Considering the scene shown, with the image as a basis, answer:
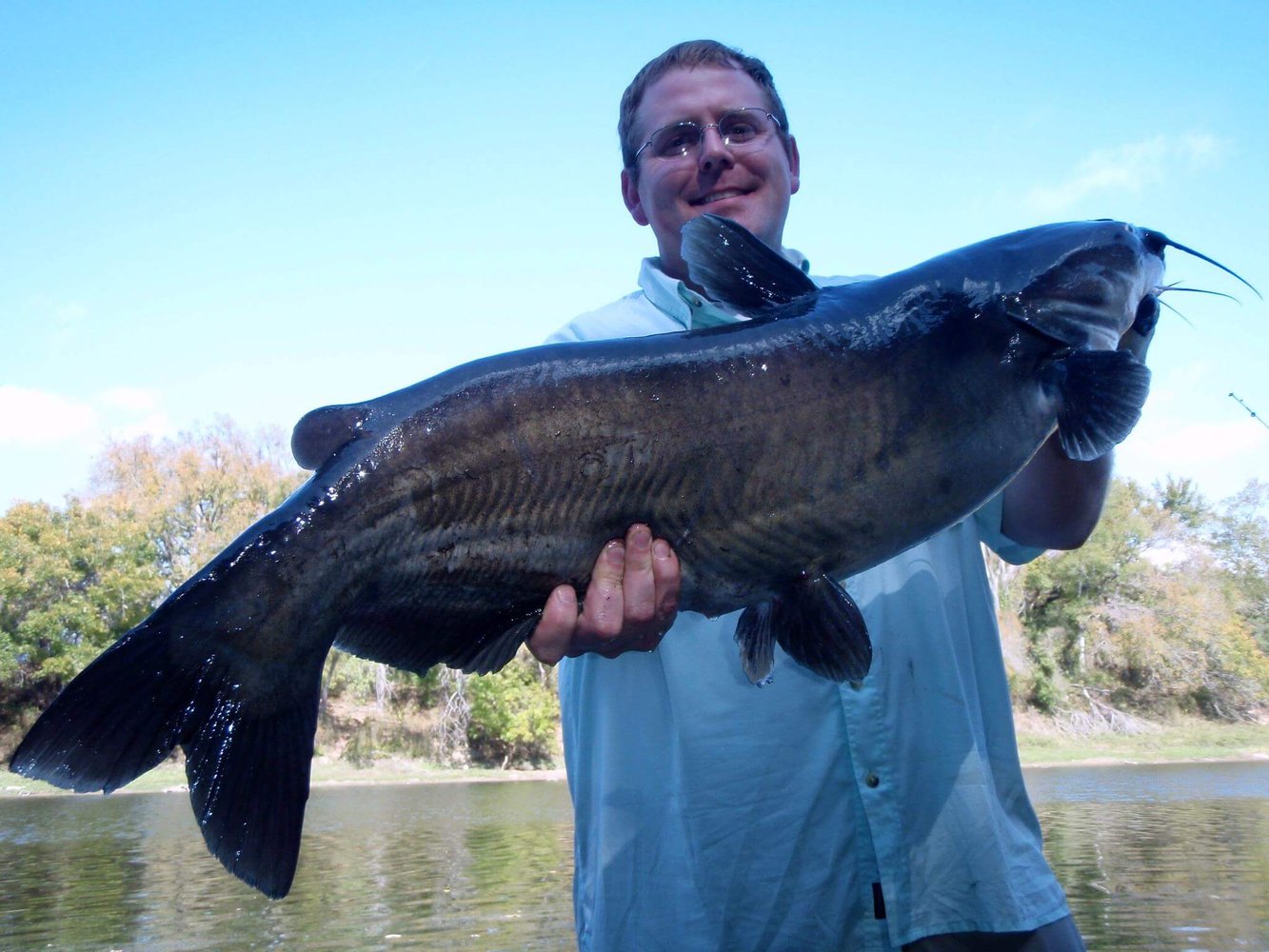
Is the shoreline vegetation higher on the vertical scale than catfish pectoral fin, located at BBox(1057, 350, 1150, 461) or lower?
lower

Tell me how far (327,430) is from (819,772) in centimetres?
137

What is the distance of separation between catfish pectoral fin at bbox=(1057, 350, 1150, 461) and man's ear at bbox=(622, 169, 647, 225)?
5.55 ft

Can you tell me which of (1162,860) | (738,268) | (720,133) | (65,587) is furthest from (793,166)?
(65,587)

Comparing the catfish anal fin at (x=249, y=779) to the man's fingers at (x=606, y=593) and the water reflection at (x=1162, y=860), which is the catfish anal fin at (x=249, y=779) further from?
the water reflection at (x=1162, y=860)

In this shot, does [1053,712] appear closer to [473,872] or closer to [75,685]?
[473,872]

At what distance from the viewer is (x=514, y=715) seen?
32.7 m

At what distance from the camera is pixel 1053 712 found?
113 ft

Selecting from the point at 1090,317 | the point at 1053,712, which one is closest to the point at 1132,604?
the point at 1053,712

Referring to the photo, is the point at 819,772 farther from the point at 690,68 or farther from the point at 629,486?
the point at 690,68

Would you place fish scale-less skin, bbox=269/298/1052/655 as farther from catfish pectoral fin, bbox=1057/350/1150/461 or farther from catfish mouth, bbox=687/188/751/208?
catfish mouth, bbox=687/188/751/208

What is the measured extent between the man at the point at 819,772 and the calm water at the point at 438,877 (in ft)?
27.2

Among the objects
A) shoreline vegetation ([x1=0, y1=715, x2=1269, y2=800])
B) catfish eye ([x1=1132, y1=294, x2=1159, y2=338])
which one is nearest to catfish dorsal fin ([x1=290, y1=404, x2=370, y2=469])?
catfish eye ([x1=1132, y1=294, x2=1159, y2=338])

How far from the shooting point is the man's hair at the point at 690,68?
3324 millimetres

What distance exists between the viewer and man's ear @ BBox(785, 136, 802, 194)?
11.5 ft
